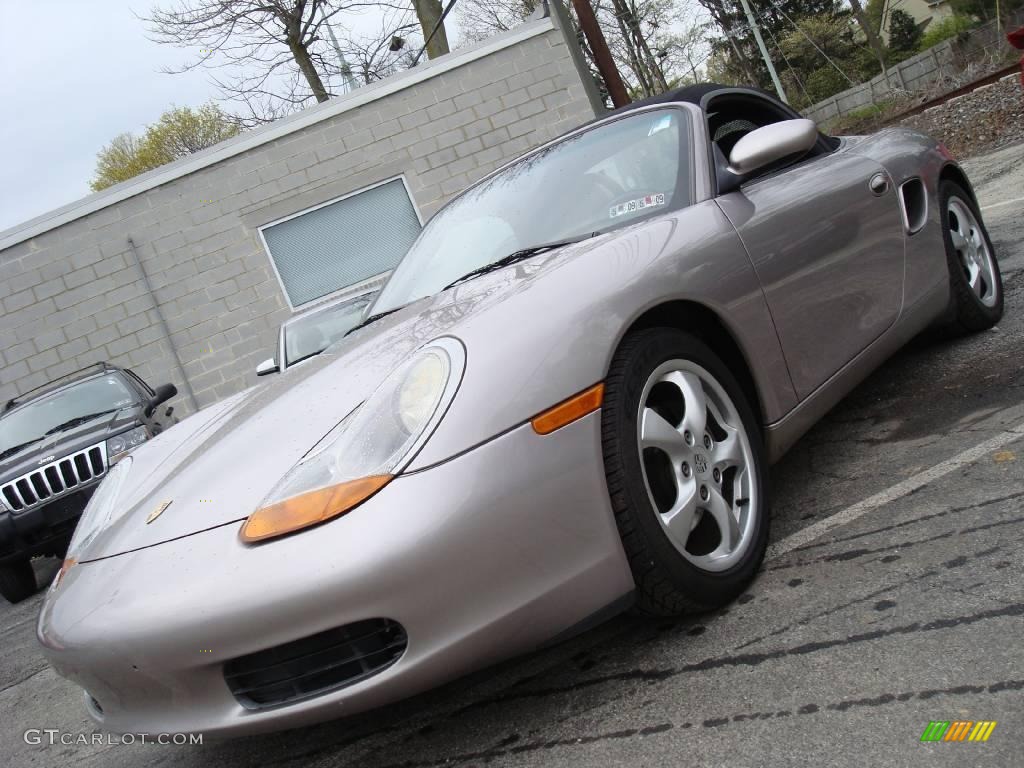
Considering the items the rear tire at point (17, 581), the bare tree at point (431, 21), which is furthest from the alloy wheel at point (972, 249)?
the bare tree at point (431, 21)

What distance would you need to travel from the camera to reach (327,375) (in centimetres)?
268

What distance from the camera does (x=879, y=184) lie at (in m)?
3.52

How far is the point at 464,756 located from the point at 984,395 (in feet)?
7.22

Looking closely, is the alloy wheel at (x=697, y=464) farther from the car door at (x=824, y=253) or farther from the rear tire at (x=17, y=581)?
the rear tire at (x=17, y=581)

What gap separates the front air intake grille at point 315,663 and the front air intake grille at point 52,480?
17.3 feet

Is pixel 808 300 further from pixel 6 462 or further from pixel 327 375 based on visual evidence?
pixel 6 462

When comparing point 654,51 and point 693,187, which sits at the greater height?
point 654,51

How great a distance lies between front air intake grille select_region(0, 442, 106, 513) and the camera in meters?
6.64

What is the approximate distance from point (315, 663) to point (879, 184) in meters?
2.64

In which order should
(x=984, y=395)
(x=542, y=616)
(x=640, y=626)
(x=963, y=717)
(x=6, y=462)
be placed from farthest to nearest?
(x=6, y=462) < (x=984, y=395) < (x=640, y=626) < (x=542, y=616) < (x=963, y=717)

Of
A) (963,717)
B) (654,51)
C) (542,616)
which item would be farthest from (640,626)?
(654,51)

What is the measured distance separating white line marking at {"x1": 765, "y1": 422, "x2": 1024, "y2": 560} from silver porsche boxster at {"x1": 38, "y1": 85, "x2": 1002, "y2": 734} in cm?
13

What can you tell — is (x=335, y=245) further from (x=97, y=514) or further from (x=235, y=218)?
(x=97, y=514)

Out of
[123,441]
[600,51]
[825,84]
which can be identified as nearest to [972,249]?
[123,441]
